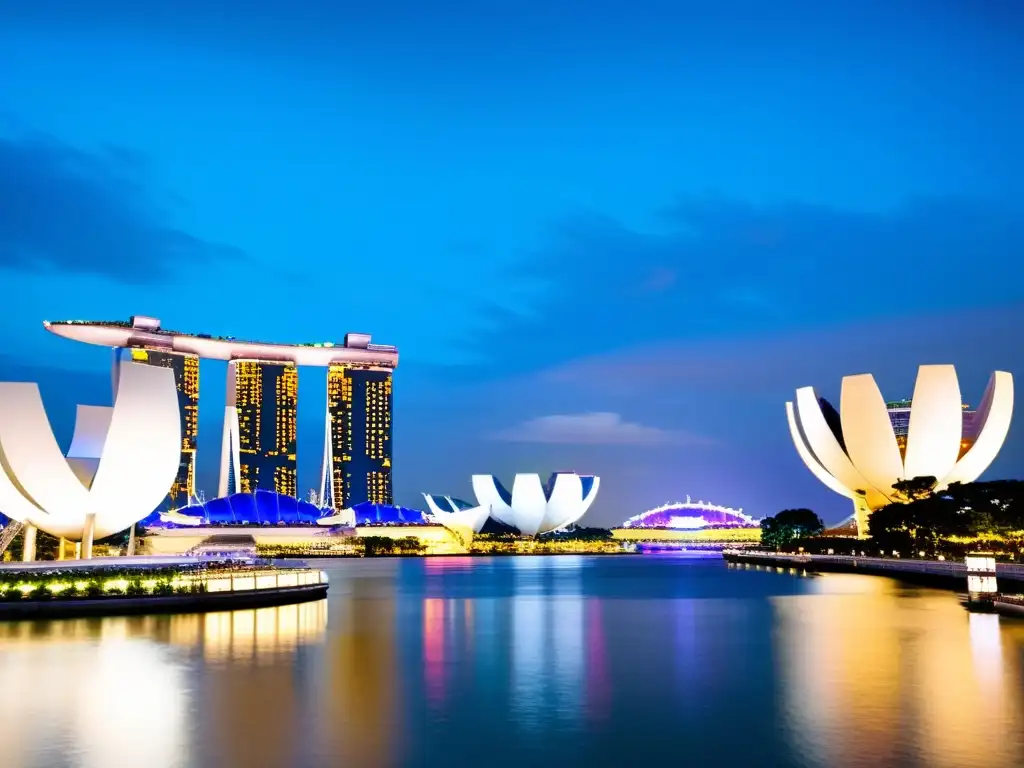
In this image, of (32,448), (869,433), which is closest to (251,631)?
(32,448)

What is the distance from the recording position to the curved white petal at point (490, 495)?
80750mm

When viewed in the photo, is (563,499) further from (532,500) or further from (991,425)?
(991,425)

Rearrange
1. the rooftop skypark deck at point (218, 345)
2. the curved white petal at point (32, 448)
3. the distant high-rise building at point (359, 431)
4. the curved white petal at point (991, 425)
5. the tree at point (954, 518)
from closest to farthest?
the curved white petal at point (32, 448)
the tree at point (954, 518)
the curved white petal at point (991, 425)
the rooftop skypark deck at point (218, 345)
the distant high-rise building at point (359, 431)

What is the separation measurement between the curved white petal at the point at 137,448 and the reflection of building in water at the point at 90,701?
27.7 ft

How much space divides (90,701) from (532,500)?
224 feet

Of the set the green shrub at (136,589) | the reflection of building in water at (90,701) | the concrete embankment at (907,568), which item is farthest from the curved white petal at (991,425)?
the reflection of building in water at (90,701)

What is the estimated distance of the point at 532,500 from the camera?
3135 inches

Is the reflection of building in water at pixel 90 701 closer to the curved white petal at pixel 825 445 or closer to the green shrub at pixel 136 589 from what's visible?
the green shrub at pixel 136 589

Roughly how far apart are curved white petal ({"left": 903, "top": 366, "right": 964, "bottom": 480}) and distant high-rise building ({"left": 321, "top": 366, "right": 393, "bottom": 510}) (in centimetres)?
8956

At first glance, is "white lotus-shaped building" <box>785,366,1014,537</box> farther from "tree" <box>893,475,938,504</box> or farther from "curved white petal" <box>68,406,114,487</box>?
"curved white petal" <box>68,406,114,487</box>

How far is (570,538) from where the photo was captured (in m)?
90.2

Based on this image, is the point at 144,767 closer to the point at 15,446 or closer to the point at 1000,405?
the point at 15,446

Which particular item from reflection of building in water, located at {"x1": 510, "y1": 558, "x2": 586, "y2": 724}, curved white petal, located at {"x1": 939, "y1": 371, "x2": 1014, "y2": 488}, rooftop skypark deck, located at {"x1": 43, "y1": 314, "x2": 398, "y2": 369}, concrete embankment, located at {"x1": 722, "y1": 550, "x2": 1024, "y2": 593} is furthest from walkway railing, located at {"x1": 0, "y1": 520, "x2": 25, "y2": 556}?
rooftop skypark deck, located at {"x1": 43, "y1": 314, "x2": 398, "y2": 369}

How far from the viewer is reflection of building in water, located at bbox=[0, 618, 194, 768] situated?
30.3 ft
